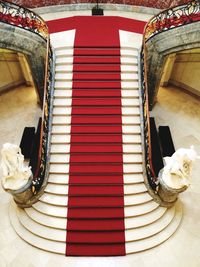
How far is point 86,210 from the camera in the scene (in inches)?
210

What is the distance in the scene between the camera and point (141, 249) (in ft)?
16.5

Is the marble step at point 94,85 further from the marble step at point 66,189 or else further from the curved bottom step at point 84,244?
the curved bottom step at point 84,244

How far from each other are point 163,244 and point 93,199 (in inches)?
61.4

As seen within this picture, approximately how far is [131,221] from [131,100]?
109 inches

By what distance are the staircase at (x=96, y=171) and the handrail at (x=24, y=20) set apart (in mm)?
688

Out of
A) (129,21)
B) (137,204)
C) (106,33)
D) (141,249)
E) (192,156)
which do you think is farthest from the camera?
(129,21)

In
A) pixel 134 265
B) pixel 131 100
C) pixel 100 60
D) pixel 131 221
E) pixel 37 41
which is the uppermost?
pixel 37 41

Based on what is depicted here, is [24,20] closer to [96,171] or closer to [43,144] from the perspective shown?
[43,144]

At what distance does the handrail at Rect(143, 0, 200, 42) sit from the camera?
19.8ft

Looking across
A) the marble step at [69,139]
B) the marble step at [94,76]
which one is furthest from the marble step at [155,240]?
the marble step at [94,76]

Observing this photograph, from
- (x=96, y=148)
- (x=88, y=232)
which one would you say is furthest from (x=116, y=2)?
(x=88, y=232)

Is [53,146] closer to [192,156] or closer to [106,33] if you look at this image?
[192,156]

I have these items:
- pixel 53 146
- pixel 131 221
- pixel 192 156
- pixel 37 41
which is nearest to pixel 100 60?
pixel 37 41

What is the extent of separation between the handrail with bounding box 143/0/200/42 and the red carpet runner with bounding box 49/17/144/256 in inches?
35.7
